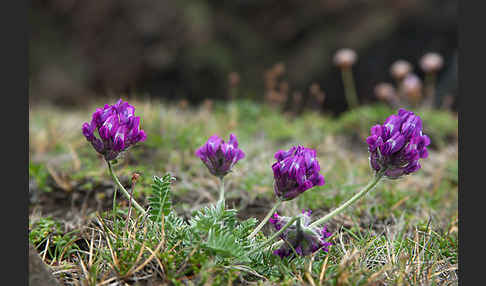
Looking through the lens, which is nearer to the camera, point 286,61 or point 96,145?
point 96,145

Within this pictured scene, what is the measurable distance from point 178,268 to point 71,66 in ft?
22.9

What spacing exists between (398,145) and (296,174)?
15.4 inches

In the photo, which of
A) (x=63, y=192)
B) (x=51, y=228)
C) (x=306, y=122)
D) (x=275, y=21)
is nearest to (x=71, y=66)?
(x=275, y=21)

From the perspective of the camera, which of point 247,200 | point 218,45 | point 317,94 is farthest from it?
point 218,45

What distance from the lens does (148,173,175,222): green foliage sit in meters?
1.67

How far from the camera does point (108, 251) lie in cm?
161

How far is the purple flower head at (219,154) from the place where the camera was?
1697 mm

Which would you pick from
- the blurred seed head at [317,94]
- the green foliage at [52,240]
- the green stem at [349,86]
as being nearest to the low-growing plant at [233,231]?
the green foliage at [52,240]

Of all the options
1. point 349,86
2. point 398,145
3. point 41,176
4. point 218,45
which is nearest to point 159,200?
point 398,145

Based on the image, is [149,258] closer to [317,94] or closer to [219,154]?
[219,154]

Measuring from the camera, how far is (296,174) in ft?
4.87

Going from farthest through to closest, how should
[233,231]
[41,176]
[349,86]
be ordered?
[349,86]
[41,176]
[233,231]

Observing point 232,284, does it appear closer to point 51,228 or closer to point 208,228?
point 208,228

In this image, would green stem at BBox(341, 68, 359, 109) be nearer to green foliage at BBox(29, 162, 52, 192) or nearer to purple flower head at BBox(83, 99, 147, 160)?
green foliage at BBox(29, 162, 52, 192)
